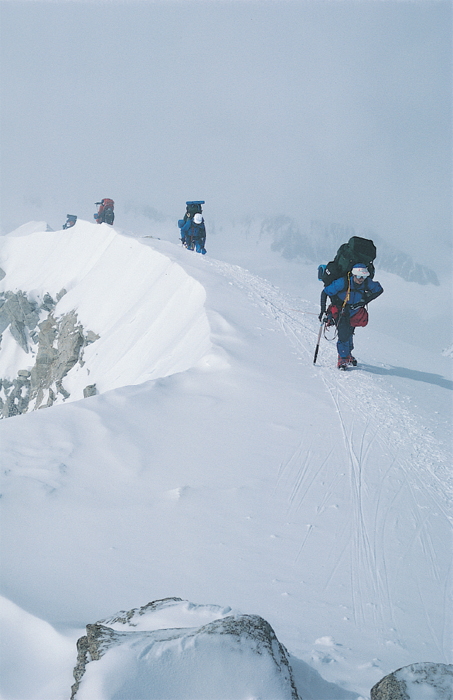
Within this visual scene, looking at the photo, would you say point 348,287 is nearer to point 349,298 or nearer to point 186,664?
point 349,298

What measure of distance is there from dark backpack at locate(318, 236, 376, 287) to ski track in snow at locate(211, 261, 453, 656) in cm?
152

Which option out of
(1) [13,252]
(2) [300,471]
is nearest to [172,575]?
(2) [300,471]

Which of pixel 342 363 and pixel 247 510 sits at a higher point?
pixel 342 363

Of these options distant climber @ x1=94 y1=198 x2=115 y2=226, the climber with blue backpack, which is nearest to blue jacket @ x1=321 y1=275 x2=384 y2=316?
the climber with blue backpack

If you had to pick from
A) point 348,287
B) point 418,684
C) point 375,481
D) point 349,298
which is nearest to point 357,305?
point 349,298

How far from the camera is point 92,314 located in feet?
50.2

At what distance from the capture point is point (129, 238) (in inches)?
635

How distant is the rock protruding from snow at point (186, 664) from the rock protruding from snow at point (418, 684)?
1.17 feet

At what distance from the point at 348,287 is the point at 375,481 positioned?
3.43 m

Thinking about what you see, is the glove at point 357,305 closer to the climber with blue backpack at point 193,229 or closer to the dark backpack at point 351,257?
the dark backpack at point 351,257

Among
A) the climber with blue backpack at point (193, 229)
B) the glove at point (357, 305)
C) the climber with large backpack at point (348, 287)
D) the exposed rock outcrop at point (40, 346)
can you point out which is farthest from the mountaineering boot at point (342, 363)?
the climber with blue backpack at point (193, 229)

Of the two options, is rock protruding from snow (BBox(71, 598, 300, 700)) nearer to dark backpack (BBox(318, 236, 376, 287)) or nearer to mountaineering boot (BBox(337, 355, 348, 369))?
dark backpack (BBox(318, 236, 376, 287))

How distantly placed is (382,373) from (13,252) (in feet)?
93.3

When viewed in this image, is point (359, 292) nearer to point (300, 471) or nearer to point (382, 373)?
point (382, 373)
